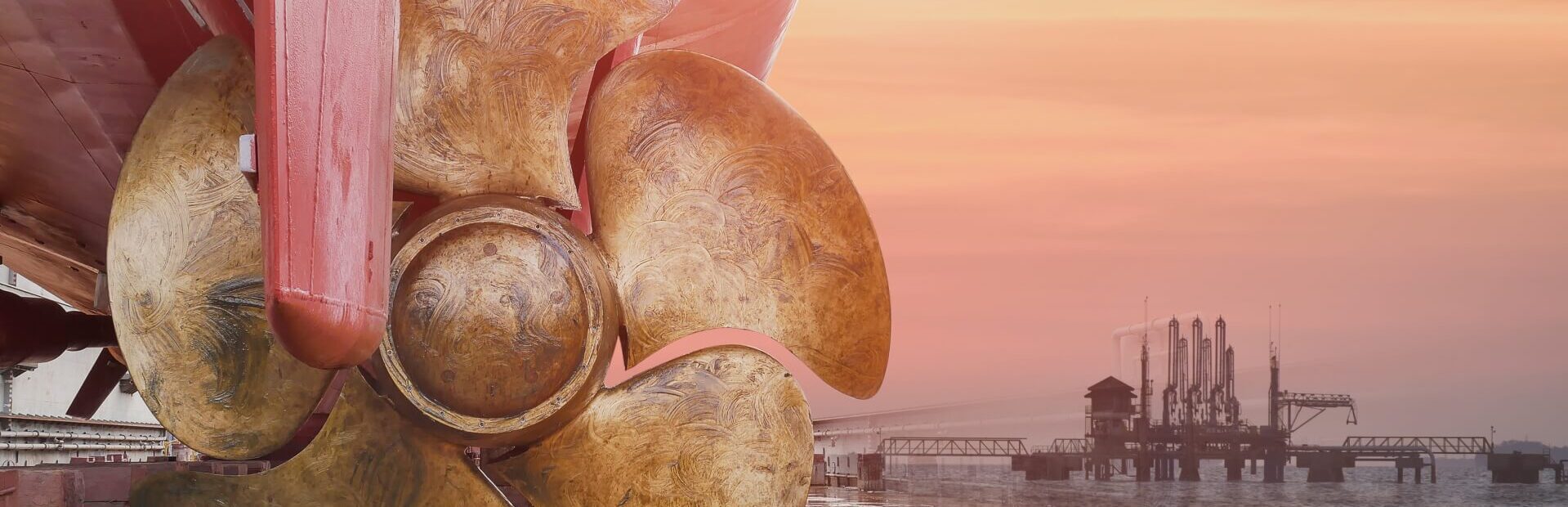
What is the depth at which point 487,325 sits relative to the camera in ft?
13.0

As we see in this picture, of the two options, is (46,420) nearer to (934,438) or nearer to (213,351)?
(213,351)

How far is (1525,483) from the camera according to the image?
122062 mm

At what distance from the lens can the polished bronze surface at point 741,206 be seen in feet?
15.4

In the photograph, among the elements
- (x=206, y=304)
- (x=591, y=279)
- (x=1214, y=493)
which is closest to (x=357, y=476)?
(x=206, y=304)

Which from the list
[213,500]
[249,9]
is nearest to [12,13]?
[249,9]

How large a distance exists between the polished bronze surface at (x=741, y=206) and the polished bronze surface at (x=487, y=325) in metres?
0.60

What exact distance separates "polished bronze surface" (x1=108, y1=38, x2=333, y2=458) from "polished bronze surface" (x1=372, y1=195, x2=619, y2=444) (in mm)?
555

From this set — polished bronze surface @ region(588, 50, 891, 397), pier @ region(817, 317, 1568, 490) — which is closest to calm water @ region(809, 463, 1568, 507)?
pier @ region(817, 317, 1568, 490)

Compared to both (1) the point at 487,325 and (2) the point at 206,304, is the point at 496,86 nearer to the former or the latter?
(1) the point at 487,325

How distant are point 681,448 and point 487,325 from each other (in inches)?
33.9

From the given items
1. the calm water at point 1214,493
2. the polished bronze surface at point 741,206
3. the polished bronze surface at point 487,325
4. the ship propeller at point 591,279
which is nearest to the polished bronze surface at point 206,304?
the ship propeller at point 591,279

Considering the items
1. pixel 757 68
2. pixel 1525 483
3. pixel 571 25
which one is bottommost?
pixel 1525 483

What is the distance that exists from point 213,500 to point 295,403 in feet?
1.26

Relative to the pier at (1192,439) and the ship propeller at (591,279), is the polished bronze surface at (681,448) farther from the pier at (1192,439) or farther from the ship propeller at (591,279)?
the pier at (1192,439)
